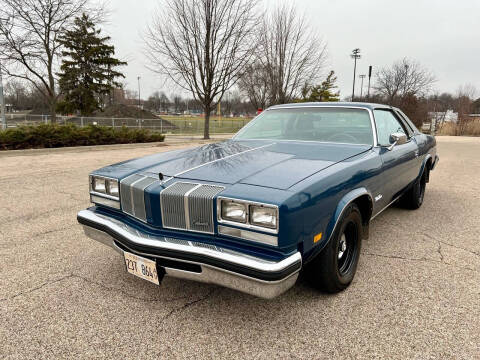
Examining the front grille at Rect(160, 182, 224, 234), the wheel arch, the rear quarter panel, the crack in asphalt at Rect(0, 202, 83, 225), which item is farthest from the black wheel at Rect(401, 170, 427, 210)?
the crack in asphalt at Rect(0, 202, 83, 225)

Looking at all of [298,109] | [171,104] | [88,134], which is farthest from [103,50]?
[171,104]

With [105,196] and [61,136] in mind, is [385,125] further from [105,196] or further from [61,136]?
[61,136]

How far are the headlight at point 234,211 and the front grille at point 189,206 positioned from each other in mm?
84

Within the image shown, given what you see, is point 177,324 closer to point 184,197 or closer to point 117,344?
point 117,344

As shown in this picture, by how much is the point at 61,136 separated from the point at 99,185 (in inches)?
415

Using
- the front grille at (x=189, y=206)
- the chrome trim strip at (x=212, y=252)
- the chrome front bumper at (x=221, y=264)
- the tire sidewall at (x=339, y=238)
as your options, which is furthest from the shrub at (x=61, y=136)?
the tire sidewall at (x=339, y=238)

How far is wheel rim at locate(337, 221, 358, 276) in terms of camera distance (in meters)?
2.51

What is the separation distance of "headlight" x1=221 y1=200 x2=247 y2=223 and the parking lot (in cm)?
75

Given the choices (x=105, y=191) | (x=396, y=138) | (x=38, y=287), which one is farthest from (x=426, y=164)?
(x=38, y=287)

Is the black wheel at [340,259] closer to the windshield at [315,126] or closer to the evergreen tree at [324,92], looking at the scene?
the windshield at [315,126]

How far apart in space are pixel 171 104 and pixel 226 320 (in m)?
92.9

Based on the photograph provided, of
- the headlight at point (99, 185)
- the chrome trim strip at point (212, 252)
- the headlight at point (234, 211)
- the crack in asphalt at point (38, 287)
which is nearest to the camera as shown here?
the chrome trim strip at point (212, 252)

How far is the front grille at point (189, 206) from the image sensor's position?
194 centimetres

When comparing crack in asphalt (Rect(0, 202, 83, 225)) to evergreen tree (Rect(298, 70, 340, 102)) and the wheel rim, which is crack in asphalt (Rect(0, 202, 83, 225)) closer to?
the wheel rim
